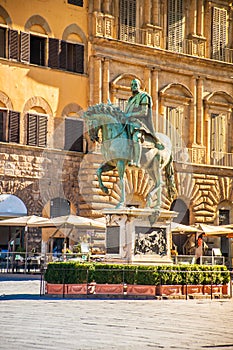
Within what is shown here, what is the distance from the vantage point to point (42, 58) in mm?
35938

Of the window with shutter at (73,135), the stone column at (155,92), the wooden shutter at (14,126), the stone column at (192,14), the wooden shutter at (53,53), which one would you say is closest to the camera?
the wooden shutter at (14,126)

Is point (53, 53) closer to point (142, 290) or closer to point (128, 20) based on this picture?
point (128, 20)

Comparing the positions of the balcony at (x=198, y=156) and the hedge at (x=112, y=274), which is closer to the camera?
the hedge at (x=112, y=274)

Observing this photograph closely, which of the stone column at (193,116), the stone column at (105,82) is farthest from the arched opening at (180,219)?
the stone column at (105,82)

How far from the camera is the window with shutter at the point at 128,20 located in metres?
38.4

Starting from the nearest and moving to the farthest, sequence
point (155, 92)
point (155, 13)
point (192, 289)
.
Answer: point (192, 289)
point (155, 92)
point (155, 13)

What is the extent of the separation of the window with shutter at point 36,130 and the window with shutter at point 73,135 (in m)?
1.11

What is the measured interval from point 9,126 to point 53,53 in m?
3.68

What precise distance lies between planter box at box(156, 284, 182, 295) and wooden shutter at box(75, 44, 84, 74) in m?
18.4

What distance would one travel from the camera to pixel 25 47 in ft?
115

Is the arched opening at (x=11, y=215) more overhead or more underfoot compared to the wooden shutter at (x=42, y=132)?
more underfoot

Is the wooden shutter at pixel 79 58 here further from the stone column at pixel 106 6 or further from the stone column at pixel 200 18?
the stone column at pixel 200 18

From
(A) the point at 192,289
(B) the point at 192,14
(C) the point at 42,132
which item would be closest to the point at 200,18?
(B) the point at 192,14

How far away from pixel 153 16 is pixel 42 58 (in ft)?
20.7
